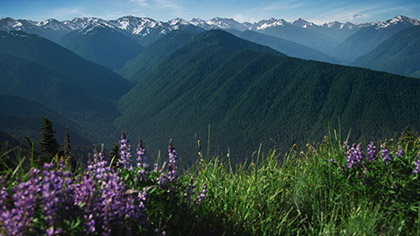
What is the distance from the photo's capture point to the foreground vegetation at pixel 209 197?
264 cm

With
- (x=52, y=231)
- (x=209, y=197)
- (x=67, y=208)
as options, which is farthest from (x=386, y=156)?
(x=52, y=231)

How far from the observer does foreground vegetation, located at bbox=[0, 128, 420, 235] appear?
2.64 meters

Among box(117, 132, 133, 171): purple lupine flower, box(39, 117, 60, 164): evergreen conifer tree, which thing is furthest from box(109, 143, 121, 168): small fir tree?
box(39, 117, 60, 164): evergreen conifer tree

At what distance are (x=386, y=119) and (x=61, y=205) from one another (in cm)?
23301

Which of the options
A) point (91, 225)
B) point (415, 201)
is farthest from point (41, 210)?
point (415, 201)

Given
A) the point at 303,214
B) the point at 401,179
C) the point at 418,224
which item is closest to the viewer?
the point at 418,224

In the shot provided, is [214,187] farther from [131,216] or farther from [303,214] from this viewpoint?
[131,216]

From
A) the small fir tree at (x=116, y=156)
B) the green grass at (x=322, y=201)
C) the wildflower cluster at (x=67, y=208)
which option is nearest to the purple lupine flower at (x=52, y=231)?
the wildflower cluster at (x=67, y=208)

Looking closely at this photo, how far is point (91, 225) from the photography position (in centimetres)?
261

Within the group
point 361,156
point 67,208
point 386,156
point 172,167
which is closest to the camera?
point 67,208

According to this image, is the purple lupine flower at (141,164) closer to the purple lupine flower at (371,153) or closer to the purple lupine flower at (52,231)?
the purple lupine flower at (52,231)

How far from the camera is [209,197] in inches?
187

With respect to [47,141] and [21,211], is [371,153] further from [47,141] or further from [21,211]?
[47,141]

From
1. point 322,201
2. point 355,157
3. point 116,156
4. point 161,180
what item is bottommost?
point 116,156
